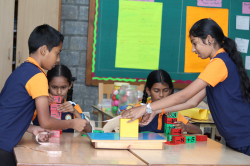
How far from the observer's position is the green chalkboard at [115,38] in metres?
3.73

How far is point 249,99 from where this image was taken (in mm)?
1455

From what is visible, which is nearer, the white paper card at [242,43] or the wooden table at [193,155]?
the wooden table at [193,155]

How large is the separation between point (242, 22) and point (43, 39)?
11.0 ft

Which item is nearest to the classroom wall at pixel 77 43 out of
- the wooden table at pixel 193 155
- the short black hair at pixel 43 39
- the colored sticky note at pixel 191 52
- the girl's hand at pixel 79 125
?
the colored sticky note at pixel 191 52

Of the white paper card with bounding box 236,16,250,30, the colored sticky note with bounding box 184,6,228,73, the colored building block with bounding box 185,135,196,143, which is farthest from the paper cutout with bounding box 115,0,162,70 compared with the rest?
the colored building block with bounding box 185,135,196,143

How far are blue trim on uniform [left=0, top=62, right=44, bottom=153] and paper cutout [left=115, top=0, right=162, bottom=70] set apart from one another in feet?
8.28

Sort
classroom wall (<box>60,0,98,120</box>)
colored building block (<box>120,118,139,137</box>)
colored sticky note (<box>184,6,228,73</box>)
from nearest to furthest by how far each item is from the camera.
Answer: colored building block (<box>120,118,139,137</box>) < classroom wall (<box>60,0,98,120</box>) < colored sticky note (<box>184,6,228,73</box>)

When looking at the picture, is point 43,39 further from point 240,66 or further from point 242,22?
point 242,22

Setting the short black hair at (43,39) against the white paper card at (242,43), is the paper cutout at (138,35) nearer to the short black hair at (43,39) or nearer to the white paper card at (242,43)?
the white paper card at (242,43)

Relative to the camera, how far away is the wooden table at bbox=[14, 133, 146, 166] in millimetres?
1069

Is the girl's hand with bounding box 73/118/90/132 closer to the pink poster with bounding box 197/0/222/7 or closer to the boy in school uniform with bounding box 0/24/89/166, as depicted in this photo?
the boy in school uniform with bounding box 0/24/89/166

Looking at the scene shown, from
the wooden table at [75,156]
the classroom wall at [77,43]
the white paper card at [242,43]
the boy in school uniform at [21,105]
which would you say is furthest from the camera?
the white paper card at [242,43]

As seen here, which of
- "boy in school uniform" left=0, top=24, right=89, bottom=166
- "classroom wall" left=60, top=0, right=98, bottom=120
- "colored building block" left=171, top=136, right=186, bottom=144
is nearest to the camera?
"boy in school uniform" left=0, top=24, right=89, bottom=166

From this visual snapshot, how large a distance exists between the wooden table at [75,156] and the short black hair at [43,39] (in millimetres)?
492
